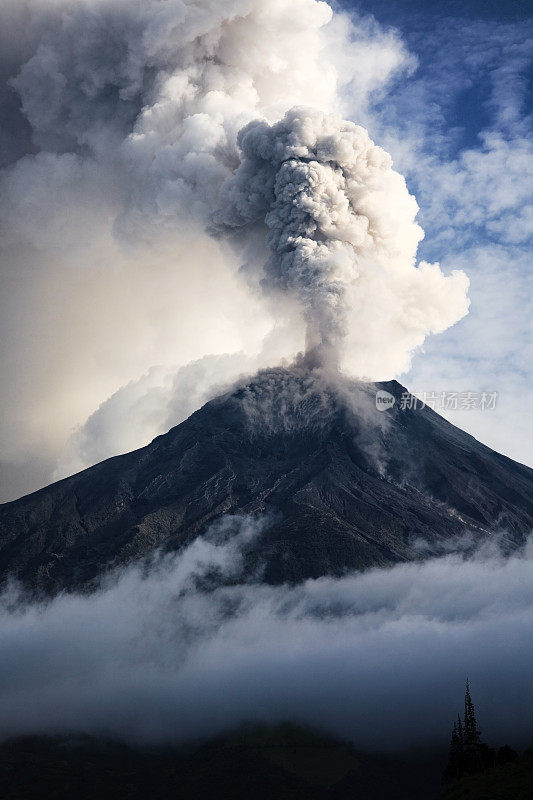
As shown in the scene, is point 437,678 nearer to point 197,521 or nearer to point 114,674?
point 197,521

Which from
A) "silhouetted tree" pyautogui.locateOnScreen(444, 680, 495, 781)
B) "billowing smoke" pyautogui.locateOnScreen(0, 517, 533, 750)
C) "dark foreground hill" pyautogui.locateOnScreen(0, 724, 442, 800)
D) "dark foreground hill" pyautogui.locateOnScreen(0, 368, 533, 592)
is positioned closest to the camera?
"silhouetted tree" pyautogui.locateOnScreen(444, 680, 495, 781)

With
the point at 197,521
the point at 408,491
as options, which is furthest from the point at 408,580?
the point at 197,521

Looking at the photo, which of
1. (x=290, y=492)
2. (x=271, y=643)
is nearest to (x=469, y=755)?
(x=271, y=643)

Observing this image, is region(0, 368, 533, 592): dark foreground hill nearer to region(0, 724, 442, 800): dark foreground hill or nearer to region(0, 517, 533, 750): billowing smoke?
region(0, 517, 533, 750): billowing smoke

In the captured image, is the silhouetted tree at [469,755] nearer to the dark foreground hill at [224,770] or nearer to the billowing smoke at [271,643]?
the dark foreground hill at [224,770]

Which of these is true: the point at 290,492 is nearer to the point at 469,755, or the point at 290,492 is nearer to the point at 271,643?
the point at 271,643

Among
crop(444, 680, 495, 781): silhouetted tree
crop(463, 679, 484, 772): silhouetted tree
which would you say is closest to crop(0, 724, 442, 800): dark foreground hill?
crop(444, 680, 495, 781): silhouetted tree
